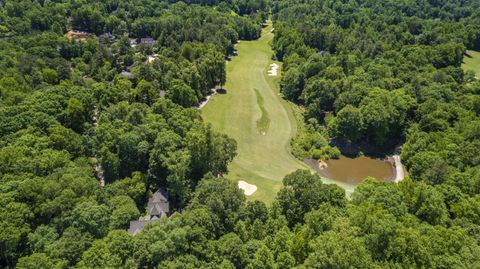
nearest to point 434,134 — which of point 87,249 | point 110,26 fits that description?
point 87,249

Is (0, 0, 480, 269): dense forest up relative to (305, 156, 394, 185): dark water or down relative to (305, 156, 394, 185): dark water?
up

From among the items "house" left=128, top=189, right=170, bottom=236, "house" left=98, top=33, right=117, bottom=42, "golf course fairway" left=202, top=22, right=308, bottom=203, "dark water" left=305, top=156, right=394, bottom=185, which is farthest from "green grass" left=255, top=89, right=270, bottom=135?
"house" left=98, top=33, right=117, bottom=42

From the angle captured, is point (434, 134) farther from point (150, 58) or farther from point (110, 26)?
point (110, 26)

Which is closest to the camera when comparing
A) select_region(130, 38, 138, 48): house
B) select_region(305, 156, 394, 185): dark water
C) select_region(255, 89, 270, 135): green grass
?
select_region(305, 156, 394, 185): dark water

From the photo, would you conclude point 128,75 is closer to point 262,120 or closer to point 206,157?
point 262,120

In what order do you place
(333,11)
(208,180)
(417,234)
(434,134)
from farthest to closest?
1. (333,11)
2. (434,134)
3. (208,180)
4. (417,234)

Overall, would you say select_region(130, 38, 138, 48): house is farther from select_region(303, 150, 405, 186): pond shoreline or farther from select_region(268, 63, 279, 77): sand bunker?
select_region(303, 150, 405, 186): pond shoreline

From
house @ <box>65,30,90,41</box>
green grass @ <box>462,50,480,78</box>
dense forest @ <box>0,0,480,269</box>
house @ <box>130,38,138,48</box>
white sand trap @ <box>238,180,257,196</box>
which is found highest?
dense forest @ <box>0,0,480,269</box>
